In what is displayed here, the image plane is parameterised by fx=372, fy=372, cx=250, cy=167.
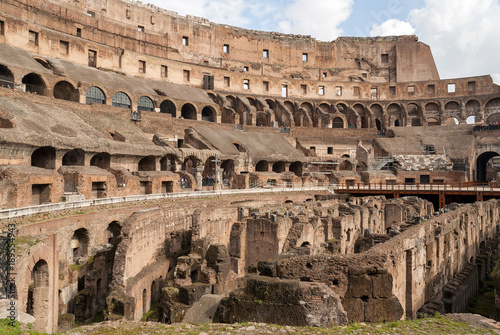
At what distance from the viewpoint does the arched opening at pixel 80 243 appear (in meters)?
15.3

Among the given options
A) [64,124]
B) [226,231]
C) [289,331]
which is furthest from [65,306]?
[64,124]

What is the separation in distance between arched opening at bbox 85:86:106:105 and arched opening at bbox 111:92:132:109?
41.2 inches

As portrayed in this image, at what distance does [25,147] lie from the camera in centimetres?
1919

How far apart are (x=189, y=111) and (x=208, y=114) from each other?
11.2 feet

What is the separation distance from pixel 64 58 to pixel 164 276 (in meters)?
35.3

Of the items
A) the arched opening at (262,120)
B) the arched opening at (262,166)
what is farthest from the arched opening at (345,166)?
the arched opening at (262,120)

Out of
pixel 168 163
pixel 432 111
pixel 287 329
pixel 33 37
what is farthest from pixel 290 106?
pixel 287 329

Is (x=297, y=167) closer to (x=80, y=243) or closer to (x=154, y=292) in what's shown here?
(x=80, y=243)

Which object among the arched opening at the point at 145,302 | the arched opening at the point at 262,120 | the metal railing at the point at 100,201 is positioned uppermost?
the arched opening at the point at 262,120

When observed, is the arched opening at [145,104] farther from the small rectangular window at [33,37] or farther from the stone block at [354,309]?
the stone block at [354,309]

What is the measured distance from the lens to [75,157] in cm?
2400

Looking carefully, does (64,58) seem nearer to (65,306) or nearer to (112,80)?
(112,80)

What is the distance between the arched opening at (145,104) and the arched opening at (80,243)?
25746mm

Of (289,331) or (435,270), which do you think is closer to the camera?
(289,331)
